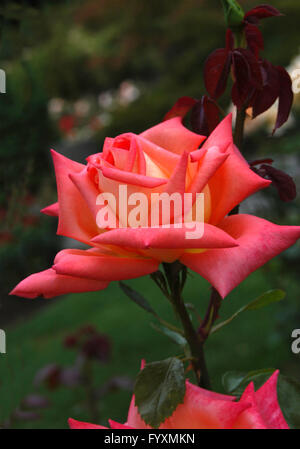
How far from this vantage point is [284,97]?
0.84ft

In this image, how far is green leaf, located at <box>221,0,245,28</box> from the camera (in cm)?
22

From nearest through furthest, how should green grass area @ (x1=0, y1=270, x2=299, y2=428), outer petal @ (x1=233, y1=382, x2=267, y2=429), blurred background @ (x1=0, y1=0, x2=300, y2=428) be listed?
outer petal @ (x1=233, y1=382, x2=267, y2=429) → blurred background @ (x1=0, y1=0, x2=300, y2=428) → green grass area @ (x1=0, y1=270, x2=299, y2=428)

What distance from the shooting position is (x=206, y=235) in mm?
187

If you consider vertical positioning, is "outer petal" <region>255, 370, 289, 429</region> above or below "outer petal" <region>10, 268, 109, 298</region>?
below

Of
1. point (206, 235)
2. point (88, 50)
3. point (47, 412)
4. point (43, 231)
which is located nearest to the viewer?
point (206, 235)

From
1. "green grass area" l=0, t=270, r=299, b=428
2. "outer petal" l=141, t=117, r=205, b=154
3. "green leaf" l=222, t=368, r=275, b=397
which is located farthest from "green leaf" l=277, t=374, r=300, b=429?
"green grass area" l=0, t=270, r=299, b=428

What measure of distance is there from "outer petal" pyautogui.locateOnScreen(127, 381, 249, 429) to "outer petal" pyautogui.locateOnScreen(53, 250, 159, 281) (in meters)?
0.05

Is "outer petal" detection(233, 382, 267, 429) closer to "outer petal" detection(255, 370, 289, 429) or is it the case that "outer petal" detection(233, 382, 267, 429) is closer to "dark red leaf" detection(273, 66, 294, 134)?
"outer petal" detection(255, 370, 289, 429)

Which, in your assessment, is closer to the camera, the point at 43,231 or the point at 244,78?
the point at 244,78

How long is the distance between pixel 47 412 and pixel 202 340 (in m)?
1.40

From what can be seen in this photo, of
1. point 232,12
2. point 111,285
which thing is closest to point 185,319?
point 232,12

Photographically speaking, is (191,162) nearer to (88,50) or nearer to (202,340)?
(202,340)

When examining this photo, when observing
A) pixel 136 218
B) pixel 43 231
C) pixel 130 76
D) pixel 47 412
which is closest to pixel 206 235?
pixel 136 218

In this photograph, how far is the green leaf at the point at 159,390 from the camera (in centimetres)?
19
